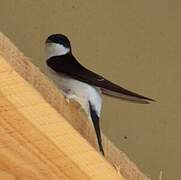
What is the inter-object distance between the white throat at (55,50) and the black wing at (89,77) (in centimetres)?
20

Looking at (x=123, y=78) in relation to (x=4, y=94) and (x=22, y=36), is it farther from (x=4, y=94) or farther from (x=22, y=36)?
(x=4, y=94)

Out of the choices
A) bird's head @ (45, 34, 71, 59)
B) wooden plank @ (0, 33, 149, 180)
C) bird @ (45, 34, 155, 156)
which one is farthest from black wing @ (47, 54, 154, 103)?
bird's head @ (45, 34, 71, 59)

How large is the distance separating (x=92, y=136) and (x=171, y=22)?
1.11 m

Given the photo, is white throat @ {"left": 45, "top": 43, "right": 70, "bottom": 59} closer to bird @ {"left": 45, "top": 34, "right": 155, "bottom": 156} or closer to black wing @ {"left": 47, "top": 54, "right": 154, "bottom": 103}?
bird @ {"left": 45, "top": 34, "right": 155, "bottom": 156}

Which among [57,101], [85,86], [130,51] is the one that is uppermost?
[57,101]

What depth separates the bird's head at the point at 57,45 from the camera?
225 centimetres

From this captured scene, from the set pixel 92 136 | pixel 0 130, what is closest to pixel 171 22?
pixel 92 136

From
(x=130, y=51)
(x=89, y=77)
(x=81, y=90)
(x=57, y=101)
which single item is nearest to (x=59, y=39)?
(x=130, y=51)

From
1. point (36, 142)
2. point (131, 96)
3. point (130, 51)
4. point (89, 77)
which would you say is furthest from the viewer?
point (130, 51)

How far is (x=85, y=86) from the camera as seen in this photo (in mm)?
1849

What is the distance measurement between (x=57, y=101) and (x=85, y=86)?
0.49 metres

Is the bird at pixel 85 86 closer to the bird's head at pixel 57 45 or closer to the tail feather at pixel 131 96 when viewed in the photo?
the tail feather at pixel 131 96

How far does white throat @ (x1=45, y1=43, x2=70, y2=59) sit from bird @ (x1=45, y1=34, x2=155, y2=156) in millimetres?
90

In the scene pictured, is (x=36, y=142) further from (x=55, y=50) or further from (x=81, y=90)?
(x=55, y=50)
